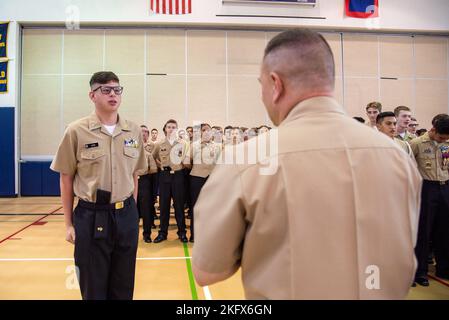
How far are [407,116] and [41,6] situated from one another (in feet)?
37.2

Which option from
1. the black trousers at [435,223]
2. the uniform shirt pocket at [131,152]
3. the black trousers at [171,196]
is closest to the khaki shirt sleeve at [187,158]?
the black trousers at [171,196]

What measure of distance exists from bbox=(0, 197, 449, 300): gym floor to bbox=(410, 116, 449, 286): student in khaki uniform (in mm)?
387

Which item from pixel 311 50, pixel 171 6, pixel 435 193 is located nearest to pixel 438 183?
pixel 435 193

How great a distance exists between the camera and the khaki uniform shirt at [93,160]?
8.40 feet

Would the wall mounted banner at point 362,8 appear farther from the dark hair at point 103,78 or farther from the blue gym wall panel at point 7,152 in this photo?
the blue gym wall panel at point 7,152

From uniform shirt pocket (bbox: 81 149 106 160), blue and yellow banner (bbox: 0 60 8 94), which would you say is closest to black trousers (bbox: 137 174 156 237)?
uniform shirt pocket (bbox: 81 149 106 160)

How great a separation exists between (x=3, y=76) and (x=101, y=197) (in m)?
10.6

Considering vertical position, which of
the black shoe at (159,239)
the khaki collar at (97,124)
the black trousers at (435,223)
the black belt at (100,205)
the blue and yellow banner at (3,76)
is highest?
the blue and yellow banner at (3,76)

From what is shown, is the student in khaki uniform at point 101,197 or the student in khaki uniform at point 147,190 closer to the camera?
the student in khaki uniform at point 101,197

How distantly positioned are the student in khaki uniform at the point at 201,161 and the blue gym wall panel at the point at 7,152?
7.59 metres

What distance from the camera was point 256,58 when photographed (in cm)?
1125

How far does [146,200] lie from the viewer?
20.4ft
